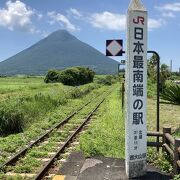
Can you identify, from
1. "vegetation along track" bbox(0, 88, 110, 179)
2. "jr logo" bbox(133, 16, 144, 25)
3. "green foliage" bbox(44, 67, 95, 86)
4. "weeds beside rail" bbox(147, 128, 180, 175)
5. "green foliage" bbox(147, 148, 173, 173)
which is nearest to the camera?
"weeds beside rail" bbox(147, 128, 180, 175)

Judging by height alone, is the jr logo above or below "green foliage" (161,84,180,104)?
above

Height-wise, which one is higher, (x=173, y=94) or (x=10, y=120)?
(x=173, y=94)

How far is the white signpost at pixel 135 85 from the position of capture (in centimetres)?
746

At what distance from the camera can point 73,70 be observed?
71312 mm

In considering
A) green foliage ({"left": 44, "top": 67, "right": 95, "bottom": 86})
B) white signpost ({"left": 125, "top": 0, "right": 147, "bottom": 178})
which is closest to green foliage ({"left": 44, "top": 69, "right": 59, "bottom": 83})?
green foliage ({"left": 44, "top": 67, "right": 95, "bottom": 86})

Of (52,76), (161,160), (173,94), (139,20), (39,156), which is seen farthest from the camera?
(52,76)

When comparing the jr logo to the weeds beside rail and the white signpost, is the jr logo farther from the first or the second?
the weeds beside rail

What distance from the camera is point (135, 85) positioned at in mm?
7512

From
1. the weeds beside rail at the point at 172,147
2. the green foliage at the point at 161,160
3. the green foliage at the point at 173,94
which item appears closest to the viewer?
the weeds beside rail at the point at 172,147

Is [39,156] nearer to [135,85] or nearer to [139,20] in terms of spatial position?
[135,85]

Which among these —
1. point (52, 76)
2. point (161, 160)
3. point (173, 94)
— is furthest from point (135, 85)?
point (52, 76)

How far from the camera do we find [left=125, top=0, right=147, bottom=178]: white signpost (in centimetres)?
746

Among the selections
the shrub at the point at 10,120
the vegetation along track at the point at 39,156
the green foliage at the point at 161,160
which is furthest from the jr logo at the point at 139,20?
the shrub at the point at 10,120

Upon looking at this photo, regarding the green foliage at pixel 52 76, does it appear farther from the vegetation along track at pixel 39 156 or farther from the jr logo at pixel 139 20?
the jr logo at pixel 139 20
